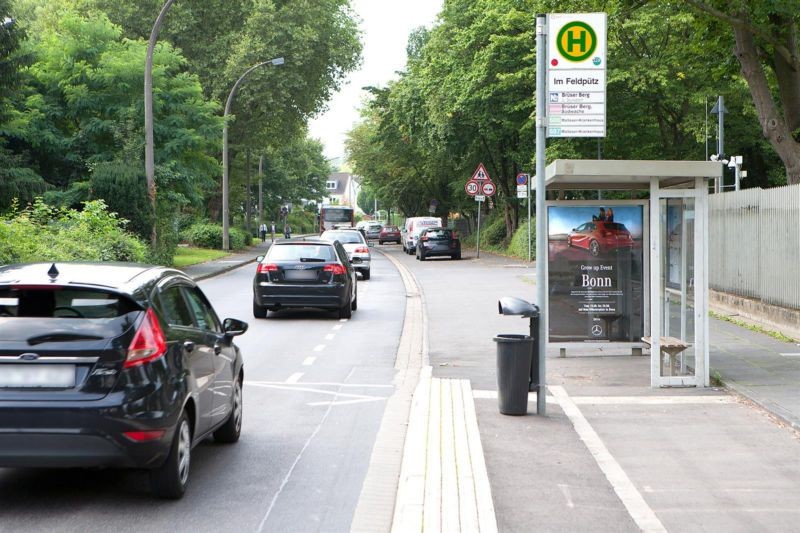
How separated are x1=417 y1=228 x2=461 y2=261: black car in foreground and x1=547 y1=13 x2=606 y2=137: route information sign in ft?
117

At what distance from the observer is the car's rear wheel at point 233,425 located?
7.62 metres

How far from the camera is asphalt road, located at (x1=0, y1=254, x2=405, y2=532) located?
5668 mm

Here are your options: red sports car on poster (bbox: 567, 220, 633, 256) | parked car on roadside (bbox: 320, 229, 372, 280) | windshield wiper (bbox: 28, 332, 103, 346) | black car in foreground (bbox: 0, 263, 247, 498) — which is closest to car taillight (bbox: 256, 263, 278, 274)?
red sports car on poster (bbox: 567, 220, 633, 256)

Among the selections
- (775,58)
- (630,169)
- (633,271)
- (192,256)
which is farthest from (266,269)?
(192,256)

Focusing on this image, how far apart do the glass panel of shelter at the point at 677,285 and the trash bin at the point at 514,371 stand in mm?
2343

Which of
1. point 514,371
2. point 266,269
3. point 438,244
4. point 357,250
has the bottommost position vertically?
point 514,371

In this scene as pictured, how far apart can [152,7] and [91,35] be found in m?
13.5

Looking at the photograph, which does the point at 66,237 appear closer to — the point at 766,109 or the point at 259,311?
the point at 259,311

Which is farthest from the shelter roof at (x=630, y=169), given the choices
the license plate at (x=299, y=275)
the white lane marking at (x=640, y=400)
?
the license plate at (x=299, y=275)

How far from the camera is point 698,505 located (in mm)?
6086

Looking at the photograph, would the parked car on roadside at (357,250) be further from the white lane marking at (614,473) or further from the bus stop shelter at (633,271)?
the white lane marking at (614,473)

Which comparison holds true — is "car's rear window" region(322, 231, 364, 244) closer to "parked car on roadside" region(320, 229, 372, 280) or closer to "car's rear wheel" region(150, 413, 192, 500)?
"parked car on roadside" region(320, 229, 372, 280)

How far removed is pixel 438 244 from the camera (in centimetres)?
4491

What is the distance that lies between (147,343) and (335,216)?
67778 millimetres
